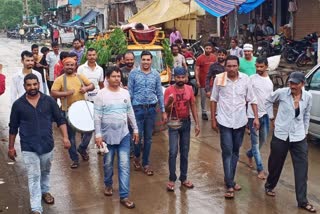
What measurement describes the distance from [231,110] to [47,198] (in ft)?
8.00

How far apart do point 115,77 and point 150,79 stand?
106 cm

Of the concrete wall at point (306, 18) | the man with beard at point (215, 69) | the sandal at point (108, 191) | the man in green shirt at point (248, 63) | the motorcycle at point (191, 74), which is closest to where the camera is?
the sandal at point (108, 191)

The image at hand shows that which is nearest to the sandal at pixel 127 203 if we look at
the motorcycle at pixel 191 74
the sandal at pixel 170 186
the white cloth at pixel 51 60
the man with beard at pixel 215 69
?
the sandal at pixel 170 186

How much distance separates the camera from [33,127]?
16.9 ft

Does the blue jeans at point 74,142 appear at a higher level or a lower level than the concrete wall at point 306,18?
lower

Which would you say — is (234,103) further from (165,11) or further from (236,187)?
(165,11)

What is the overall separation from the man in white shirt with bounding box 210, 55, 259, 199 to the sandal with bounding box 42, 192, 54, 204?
6.86ft

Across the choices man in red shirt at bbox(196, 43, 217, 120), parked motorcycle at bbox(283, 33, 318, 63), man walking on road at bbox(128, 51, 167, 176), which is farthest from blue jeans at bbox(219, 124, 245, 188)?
parked motorcycle at bbox(283, 33, 318, 63)

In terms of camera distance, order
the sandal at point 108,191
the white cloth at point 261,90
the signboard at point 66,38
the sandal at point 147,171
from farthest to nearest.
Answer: the signboard at point 66,38 < the sandal at point 147,171 < the white cloth at point 261,90 < the sandal at point 108,191

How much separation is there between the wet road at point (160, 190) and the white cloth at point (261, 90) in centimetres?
91

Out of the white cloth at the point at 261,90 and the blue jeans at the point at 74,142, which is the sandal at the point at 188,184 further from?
the blue jeans at the point at 74,142

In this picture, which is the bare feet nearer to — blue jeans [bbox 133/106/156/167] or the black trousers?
the black trousers

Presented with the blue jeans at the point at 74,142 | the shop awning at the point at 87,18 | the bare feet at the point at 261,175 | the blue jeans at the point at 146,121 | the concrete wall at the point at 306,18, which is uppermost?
the shop awning at the point at 87,18

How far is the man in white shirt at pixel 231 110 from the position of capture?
226 inches
